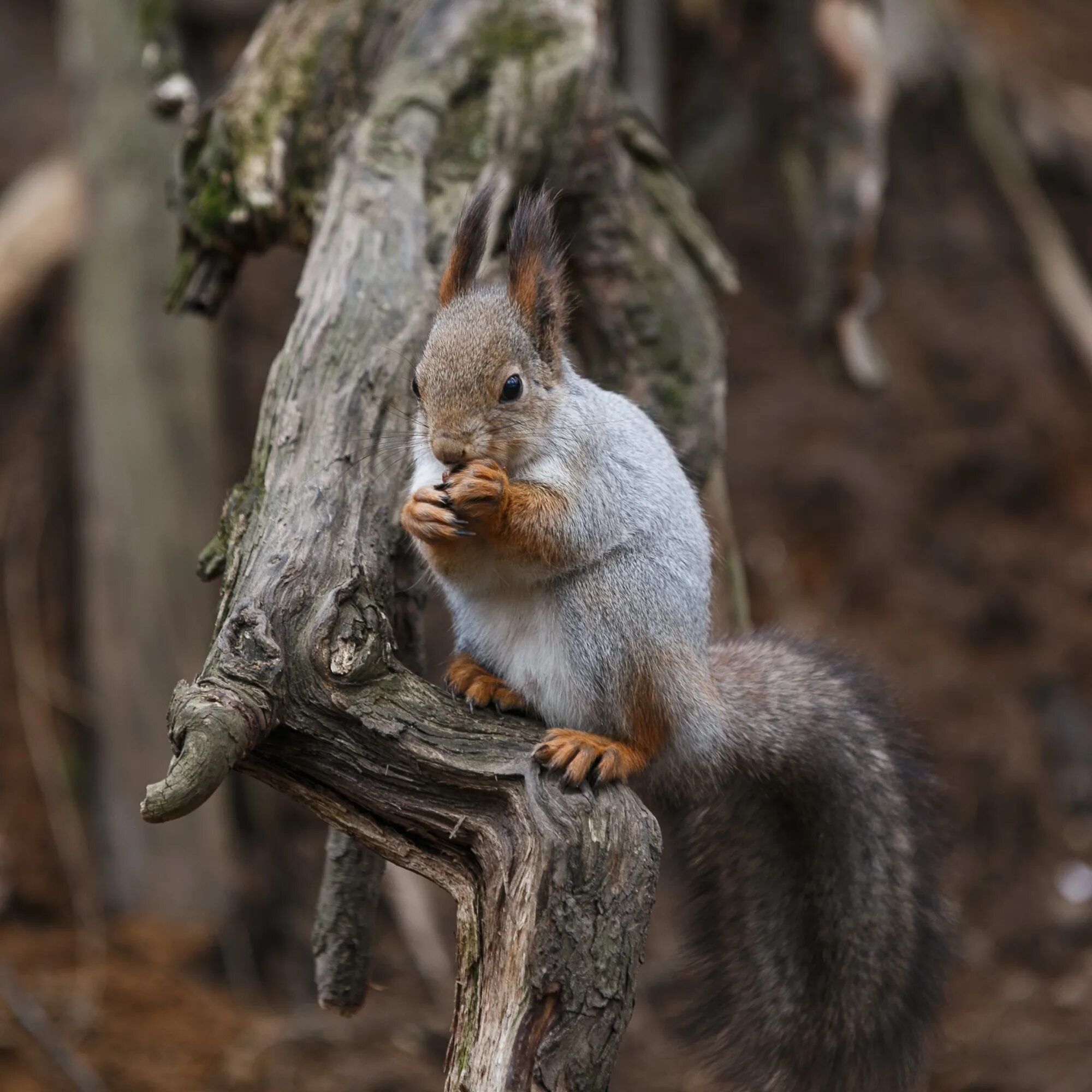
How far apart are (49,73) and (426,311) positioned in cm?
379

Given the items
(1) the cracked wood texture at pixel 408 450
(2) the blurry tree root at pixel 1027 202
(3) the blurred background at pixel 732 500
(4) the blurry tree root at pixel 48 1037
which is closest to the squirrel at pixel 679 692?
(1) the cracked wood texture at pixel 408 450

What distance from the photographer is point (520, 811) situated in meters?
1.75

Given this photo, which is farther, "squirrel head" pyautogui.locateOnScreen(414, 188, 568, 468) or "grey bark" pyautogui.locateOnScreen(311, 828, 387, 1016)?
"grey bark" pyautogui.locateOnScreen(311, 828, 387, 1016)

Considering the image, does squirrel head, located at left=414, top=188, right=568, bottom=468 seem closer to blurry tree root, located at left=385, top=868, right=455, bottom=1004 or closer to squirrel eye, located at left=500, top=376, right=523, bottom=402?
squirrel eye, located at left=500, top=376, right=523, bottom=402

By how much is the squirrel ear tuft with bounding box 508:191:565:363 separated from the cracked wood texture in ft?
0.85

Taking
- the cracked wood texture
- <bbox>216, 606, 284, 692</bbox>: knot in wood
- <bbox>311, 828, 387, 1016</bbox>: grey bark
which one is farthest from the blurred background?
<bbox>216, 606, 284, 692</bbox>: knot in wood

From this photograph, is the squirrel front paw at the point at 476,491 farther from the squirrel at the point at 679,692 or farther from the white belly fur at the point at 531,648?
the white belly fur at the point at 531,648

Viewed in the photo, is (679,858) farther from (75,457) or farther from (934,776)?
(75,457)

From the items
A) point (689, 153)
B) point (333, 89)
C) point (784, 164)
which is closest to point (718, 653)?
point (333, 89)

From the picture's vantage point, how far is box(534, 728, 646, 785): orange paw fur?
1.86 m

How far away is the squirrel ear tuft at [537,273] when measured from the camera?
2186 millimetres

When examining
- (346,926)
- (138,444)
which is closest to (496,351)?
(346,926)

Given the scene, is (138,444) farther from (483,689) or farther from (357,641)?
(357,641)

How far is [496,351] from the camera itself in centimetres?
216
